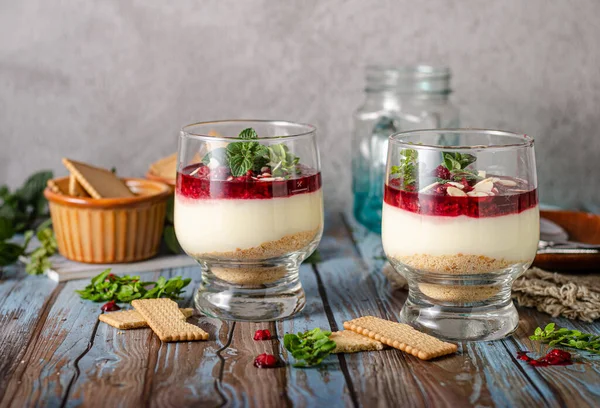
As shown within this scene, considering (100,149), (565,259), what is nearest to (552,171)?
(565,259)

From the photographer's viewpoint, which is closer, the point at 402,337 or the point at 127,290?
the point at 402,337

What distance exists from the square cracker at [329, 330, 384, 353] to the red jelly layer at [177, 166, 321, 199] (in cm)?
28

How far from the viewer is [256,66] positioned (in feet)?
8.00

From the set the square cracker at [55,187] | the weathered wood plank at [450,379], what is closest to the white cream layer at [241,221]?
the weathered wood plank at [450,379]

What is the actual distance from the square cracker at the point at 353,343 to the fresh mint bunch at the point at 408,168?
0.28 meters

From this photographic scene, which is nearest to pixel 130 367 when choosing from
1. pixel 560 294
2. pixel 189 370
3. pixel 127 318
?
pixel 189 370

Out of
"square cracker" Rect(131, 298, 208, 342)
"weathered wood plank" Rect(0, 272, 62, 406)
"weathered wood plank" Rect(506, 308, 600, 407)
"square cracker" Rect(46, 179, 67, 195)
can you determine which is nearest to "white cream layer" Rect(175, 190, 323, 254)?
Result: "square cracker" Rect(131, 298, 208, 342)

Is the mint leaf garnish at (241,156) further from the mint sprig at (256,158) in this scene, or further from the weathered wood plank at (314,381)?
the weathered wood plank at (314,381)

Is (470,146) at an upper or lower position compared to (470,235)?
upper

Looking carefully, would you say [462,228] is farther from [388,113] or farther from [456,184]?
[388,113]

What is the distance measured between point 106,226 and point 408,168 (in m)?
0.84

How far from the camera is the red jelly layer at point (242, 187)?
1.39 metres

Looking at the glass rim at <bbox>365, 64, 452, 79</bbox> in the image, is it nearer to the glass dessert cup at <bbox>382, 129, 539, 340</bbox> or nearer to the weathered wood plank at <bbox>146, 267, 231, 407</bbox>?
the glass dessert cup at <bbox>382, 129, 539, 340</bbox>

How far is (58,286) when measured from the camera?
173cm
